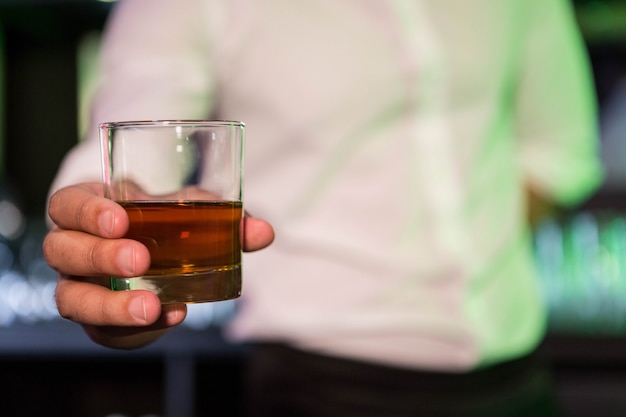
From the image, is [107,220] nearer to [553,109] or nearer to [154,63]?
[154,63]

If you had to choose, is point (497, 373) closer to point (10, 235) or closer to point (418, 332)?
point (418, 332)

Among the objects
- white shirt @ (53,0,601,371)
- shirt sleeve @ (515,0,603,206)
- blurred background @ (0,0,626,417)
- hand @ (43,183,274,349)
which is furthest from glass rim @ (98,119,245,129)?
blurred background @ (0,0,626,417)

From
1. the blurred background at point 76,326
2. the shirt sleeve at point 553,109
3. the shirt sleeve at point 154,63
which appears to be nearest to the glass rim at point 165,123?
the shirt sleeve at point 154,63

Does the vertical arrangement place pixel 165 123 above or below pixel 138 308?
above

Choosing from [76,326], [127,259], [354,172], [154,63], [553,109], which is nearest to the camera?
[127,259]

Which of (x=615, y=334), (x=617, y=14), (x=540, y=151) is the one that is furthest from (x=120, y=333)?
(x=617, y=14)

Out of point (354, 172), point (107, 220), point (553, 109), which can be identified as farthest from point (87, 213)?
point (553, 109)

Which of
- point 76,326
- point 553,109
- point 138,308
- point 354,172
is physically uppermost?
point 553,109
